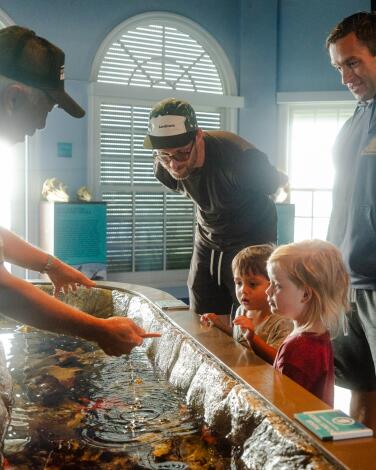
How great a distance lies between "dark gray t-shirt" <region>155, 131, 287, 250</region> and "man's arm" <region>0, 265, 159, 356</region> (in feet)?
3.88

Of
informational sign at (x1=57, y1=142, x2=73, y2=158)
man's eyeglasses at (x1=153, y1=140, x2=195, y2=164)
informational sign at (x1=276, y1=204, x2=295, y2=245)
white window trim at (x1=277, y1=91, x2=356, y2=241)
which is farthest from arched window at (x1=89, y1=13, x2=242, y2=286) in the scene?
man's eyeglasses at (x1=153, y1=140, x2=195, y2=164)

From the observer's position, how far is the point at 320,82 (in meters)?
6.98

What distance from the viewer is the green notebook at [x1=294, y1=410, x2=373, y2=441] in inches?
48.2

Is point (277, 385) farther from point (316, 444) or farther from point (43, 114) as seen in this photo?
point (43, 114)

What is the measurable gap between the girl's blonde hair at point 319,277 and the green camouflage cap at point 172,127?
34.2 inches

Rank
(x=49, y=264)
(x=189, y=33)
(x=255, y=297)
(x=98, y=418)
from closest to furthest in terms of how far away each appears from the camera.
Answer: (x=98, y=418), (x=255, y=297), (x=49, y=264), (x=189, y=33)

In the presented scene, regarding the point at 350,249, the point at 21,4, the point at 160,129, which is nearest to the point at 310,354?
the point at 350,249

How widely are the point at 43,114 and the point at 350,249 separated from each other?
3.77 ft

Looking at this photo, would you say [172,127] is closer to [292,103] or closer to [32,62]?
[32,62]

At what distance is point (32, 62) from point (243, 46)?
18.9 feet

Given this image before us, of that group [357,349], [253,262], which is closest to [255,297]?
[253,262]

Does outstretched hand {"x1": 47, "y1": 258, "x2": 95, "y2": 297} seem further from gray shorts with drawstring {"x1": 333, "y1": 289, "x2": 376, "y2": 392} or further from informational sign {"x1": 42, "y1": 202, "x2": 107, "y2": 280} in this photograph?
informational sign {"x1": 42, "y1": 202, "x2": 107, "y2": 280}

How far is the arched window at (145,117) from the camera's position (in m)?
6.49

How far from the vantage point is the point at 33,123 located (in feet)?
5.61
